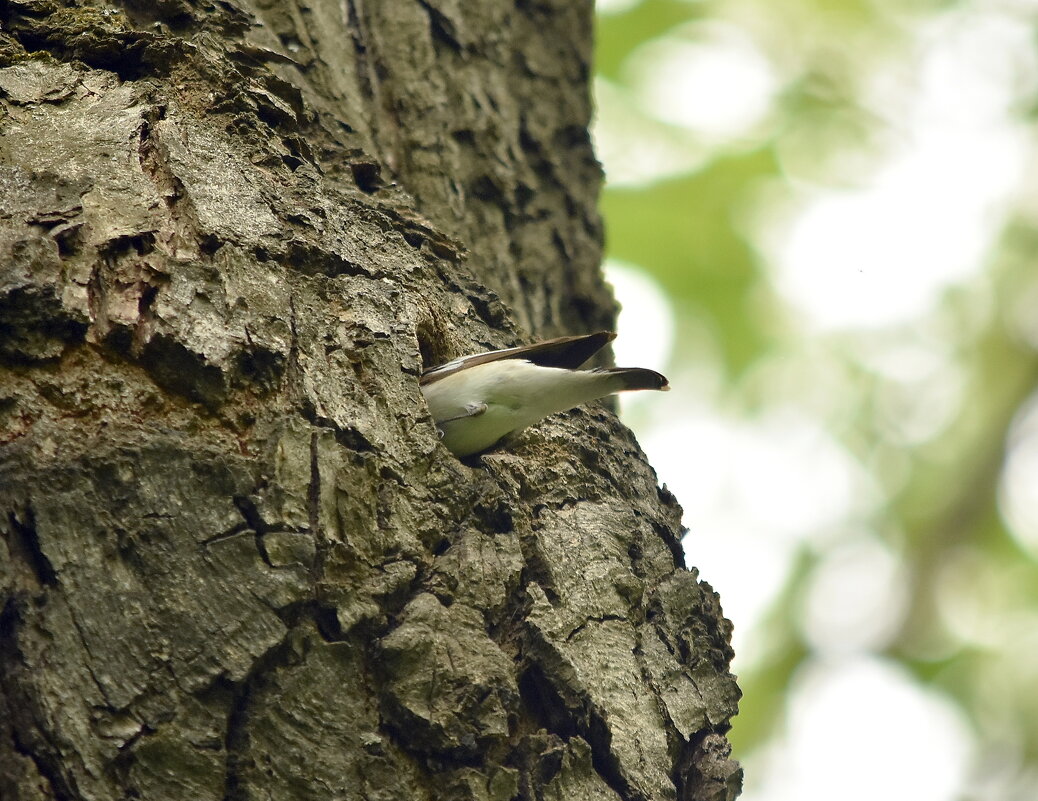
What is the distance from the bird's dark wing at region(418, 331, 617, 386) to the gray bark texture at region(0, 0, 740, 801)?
0.26ft

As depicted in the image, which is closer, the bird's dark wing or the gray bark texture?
the gray bark texture

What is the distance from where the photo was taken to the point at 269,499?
2.52 meters

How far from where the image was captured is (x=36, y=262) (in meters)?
2.69

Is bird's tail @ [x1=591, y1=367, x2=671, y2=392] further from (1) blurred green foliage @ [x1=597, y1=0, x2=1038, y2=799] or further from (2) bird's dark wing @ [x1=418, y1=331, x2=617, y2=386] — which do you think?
(1) blurred green foliage @ [x1=597, y1=0, x2=1038, y2=799]

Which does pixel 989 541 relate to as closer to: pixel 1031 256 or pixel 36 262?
pixel 1031 256

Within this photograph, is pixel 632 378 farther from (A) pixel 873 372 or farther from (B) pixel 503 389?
(A) pixel 873 372

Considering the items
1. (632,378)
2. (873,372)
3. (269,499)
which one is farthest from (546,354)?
(873,372)

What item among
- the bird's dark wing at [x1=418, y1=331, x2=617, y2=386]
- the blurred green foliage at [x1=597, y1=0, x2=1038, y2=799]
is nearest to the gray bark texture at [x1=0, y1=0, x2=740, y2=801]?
the bird's dark wing at [x1=418, y1=331, x2=617, y2=386]

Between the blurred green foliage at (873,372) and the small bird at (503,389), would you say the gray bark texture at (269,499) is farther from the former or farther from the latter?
the blurred green foliage at (873,372)

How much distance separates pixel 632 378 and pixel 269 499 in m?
1.59

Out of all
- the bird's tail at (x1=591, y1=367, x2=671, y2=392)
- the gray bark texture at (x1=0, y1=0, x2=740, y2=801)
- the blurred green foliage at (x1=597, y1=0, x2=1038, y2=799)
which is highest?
the blurred green foliage at (x1=597, y1=0, x2=1038, y2=799)

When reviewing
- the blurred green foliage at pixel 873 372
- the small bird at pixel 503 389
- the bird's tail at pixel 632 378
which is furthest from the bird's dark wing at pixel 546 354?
the blurred green foliage at pixel 873 372

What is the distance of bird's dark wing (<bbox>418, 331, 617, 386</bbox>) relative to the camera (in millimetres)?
3547

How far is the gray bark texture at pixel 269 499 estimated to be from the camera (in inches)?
90.6
